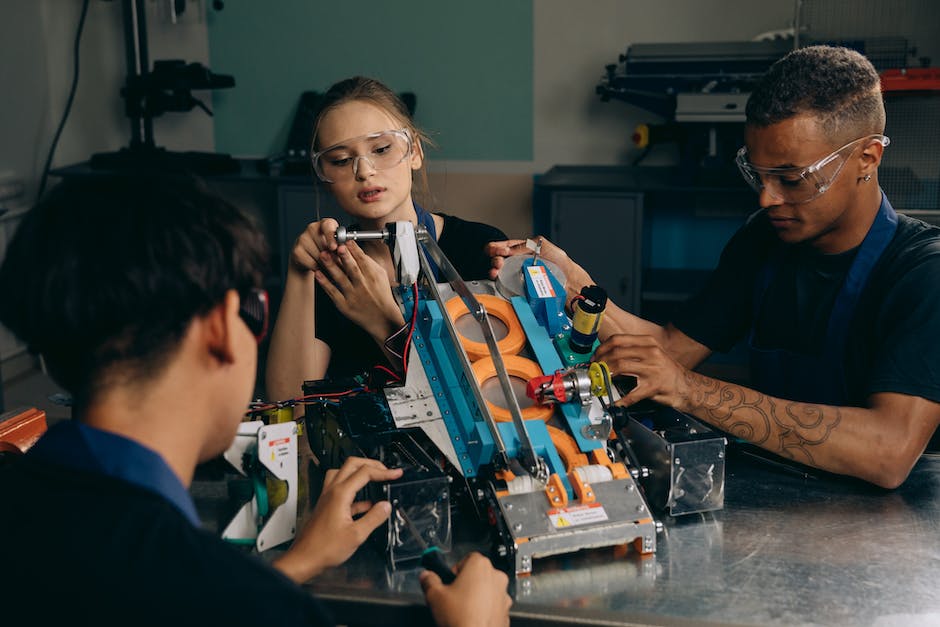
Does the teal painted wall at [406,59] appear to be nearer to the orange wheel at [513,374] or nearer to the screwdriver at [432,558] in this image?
the orange wheel at [513,374]

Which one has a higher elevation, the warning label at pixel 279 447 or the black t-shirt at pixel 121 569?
the black t-shirt at pixel 121 569

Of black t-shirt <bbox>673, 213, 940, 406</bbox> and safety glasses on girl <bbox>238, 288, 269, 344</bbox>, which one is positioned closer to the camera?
safety glasses on girl <bbox>238, 288, 269, 344</bbox>

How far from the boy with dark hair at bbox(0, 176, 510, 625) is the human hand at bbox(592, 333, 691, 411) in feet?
2.16

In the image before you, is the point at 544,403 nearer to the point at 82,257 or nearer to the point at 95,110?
the point at 82,257

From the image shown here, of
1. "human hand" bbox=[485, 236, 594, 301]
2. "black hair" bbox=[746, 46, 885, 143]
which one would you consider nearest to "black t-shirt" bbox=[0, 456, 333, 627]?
"human hand" bbox=[485, 236, 594, 301]

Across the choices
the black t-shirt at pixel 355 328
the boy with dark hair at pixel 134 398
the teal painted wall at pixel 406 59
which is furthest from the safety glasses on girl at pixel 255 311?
the teal painted wall at pixel 406 59

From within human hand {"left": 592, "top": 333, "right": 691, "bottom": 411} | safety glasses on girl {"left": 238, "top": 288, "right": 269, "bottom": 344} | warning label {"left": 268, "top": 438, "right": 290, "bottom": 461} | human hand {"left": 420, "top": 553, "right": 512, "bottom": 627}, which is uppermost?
safety glasses on girl {"left": 238, "top": 288, "right": 269, "bottom": 344}

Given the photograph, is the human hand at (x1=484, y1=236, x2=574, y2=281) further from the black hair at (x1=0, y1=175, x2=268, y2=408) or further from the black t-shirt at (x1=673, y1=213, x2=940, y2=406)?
the black hair at (x1=0, y1=175, x2=268, y2=408)

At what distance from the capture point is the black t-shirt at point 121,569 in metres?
0.81

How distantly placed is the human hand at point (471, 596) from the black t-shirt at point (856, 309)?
2.51 ft

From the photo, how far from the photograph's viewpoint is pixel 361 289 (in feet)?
5.77

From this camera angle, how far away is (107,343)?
0.93m

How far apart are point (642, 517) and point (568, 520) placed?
0.11 meters

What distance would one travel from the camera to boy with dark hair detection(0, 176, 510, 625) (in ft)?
2.69
